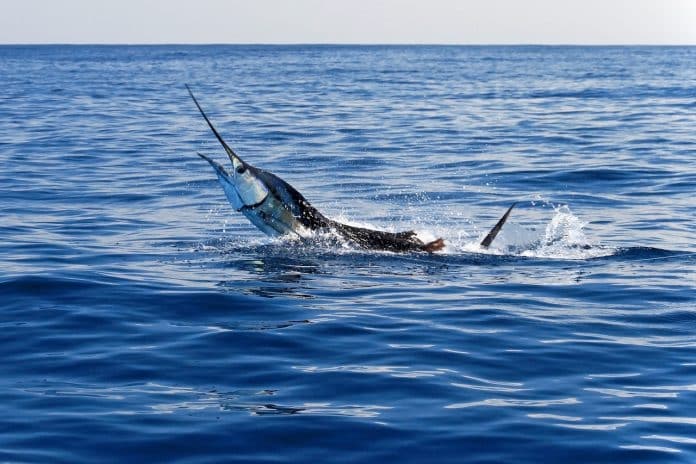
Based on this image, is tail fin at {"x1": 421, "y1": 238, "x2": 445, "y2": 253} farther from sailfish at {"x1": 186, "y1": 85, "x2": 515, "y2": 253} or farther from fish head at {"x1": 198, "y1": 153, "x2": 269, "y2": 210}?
fish head at {"x1": 198, "y1": 153, "x2": 269, "y2": 210}

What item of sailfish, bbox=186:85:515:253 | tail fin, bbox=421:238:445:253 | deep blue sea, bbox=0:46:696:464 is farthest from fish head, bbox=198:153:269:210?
tail fin, bbox=421:238:445:253

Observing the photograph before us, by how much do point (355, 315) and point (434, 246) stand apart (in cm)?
308

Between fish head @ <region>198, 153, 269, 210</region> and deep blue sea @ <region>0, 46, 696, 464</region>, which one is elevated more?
fish head @ <region>198, 153, 269, 210</region>

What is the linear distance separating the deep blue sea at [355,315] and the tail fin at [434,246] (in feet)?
0.27

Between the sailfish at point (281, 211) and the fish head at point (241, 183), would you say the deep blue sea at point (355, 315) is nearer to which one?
the sailfish at point (281, 211)

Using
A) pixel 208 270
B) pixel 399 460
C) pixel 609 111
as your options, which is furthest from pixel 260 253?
pixel 609 111

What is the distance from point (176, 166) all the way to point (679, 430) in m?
17.3

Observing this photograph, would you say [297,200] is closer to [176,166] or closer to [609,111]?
[176,166]

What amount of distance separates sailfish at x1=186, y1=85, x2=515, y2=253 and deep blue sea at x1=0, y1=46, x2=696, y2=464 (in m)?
0.19

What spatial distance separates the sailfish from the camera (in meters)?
11.4

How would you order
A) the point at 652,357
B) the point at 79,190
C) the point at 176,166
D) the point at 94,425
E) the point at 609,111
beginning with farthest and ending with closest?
the point at 609,111 < the point at 176,166 < the point at 79,190 < the point at 652,357 < the point at 94,425

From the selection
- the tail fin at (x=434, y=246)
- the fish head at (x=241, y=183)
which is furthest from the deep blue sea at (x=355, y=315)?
the fish head at (x=241, y=183)

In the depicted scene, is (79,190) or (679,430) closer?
(679,430)

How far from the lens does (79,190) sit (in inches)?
752
